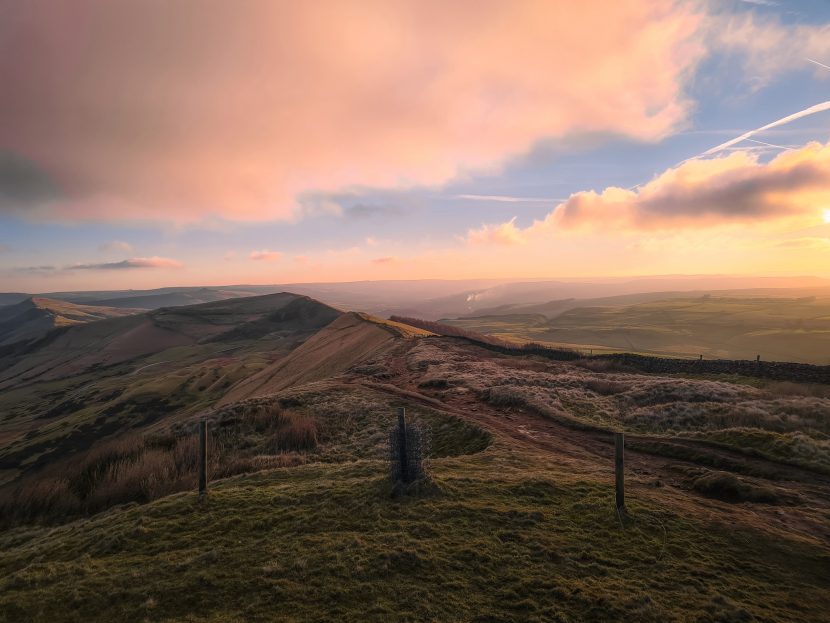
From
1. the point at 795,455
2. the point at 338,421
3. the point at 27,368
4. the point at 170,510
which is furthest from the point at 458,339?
the point at 27,368

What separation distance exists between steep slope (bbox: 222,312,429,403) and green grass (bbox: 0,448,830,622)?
3350 centimetres

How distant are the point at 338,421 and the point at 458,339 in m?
33.9

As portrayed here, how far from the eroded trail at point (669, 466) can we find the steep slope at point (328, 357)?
79.0 feet

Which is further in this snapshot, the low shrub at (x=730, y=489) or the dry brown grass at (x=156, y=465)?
the dry brown grass at (x=156, y=465)

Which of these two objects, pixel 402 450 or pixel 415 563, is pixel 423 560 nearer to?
pixel 415 563

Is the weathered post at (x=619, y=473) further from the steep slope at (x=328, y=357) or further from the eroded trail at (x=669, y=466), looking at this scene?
the steep slope at (x=328, y=357)

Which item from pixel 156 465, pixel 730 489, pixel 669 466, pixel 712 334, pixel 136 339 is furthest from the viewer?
pixel 136 339

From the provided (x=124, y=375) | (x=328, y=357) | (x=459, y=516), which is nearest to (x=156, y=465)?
(x=459, y=516)

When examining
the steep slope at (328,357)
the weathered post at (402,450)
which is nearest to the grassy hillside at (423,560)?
the weathered post at (402,450)

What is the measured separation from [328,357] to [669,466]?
46.8 meters

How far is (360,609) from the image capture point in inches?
298

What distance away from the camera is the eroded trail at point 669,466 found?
36.6 feet

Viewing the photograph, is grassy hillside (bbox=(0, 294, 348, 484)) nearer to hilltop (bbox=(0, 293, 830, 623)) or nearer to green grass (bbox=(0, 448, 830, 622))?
hilltop (bbox=(0, 293, 830, 623))

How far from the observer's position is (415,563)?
8.99 metres
